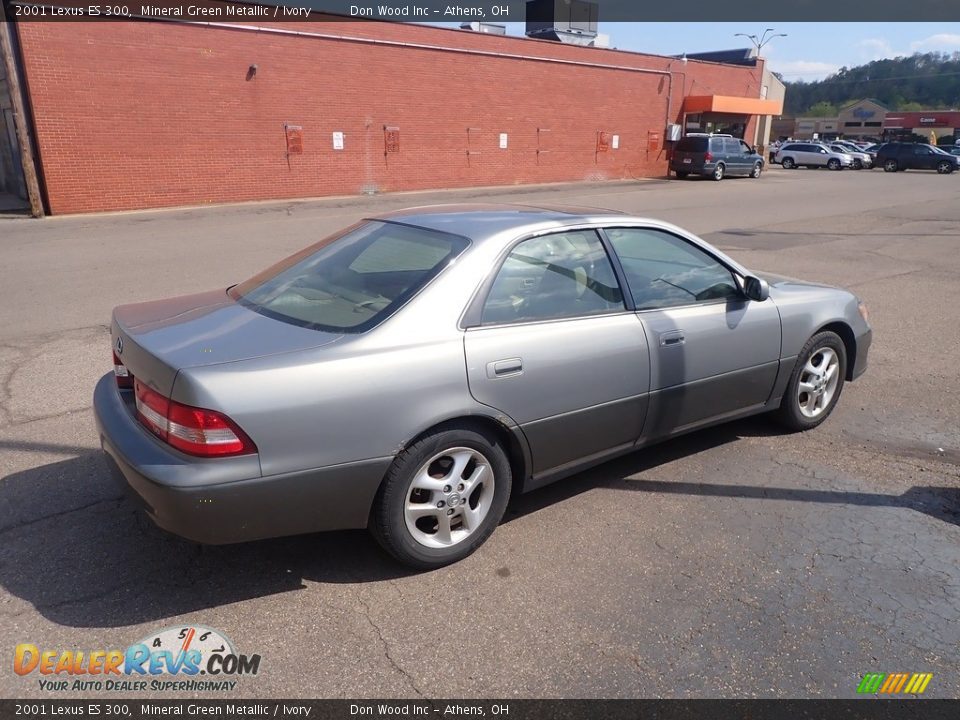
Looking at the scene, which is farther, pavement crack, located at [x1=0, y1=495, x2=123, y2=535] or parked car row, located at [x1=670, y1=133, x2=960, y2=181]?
parked car row, located at [x1=670, y1=133, x2=960, y2=181]

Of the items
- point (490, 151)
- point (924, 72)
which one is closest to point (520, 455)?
point (490, 151)

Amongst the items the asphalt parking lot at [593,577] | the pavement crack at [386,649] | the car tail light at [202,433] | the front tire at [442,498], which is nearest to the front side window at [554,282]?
the front tire at [442,498]

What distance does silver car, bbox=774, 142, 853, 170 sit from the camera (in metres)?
43.2

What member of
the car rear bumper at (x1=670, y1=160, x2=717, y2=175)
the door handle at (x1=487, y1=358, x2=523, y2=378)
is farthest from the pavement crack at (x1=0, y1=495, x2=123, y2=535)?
the car rear bumper at (x1=670, y1=160, x2=717, y2=175)

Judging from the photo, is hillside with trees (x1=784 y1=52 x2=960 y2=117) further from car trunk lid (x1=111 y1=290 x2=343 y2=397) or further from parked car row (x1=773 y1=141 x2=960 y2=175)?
car trunk lid (x1=111 y1=290 x2=343 y2=397)

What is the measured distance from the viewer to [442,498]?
3.19 meters

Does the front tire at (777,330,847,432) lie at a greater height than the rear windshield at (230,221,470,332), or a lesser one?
lesser

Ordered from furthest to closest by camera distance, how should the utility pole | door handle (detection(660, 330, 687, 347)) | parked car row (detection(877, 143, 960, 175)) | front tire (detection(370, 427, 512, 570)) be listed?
parked car row (detection(877, 143, 960, 175))
the utility pole
door handle (detection(660, 330, 687, 347))
front tire (detection(370, 427, 512, 570))

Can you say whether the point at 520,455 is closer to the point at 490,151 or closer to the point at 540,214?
the point at 540,214

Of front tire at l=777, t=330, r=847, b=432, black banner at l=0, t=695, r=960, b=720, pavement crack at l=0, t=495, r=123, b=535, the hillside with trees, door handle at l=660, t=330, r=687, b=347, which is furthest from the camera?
the hillside with trees

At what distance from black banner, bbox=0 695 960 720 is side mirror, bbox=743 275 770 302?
2.28m

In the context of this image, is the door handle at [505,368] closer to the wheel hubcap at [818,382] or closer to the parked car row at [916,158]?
the wheel hubcap at [818,382]

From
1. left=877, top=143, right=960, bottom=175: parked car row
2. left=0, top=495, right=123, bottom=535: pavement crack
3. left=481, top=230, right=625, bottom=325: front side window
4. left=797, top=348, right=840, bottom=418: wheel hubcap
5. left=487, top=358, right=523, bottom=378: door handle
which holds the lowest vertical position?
left=877, top=143, right=960, bottom=175: parked car row

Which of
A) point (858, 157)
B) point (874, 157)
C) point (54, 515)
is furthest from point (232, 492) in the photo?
point (874, 157)
